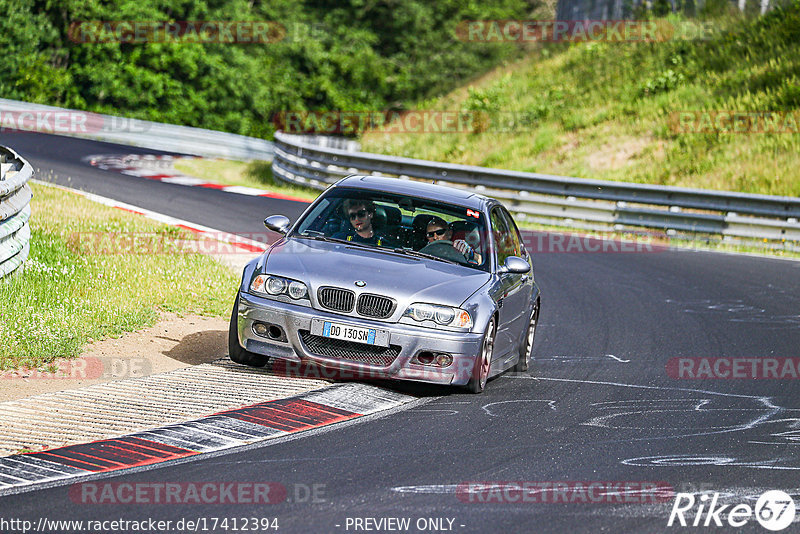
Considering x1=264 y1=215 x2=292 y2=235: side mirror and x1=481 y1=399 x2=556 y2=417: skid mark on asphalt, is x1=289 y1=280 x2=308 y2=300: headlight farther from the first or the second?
x1=481 y1=399 x2=556 y2=417: skid mark on asphalt

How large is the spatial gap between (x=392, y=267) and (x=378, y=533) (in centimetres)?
360

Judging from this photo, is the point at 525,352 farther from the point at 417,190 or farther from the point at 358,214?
the point at 358,214

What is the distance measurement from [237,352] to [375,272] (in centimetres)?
125

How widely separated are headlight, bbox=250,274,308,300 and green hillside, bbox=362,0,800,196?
2022cm

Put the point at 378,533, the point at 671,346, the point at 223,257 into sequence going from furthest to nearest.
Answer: the point at 223,257
the point at 671,346
the point at 378,533

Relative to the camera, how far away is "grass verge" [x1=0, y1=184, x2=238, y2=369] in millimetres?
9133

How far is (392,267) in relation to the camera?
338 inches

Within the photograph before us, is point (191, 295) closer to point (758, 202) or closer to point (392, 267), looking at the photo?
point (392, 267)

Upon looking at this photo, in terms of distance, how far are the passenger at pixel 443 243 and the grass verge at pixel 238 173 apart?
636 inches

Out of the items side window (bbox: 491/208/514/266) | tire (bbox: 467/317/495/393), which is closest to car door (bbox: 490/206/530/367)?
side window (bbox: 491/208/514/266)

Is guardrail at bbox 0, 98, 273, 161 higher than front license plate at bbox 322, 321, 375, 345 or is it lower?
higher

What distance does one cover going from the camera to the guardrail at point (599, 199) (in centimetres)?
2156

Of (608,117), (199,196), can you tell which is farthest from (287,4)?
(199,196)

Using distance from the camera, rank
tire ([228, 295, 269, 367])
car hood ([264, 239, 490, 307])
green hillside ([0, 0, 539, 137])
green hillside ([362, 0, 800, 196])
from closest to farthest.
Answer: car hood ([264, 239, 490, 307]), tire ([228, 295, 269, 367]), green hillside ([362, 0, 800, 196]), green hillside ([0, 0, 539, 137])
